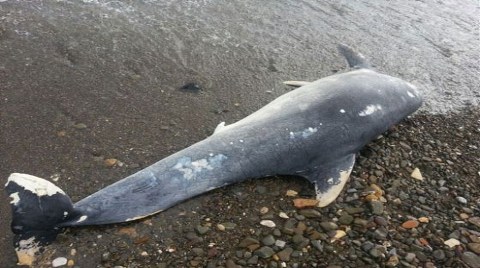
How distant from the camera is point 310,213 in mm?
4078

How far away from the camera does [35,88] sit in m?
4.99

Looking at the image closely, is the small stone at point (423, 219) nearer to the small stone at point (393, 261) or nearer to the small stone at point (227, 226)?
the small stone at point (393, 261)

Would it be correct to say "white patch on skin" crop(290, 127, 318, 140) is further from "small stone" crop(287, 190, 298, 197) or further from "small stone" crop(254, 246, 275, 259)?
"small stone" crop(254, 246, 275, 259)

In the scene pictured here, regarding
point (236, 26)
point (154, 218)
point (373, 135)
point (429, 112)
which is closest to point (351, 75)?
point (373, 135)

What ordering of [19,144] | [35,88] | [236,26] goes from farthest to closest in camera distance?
[236,26] → [35,88] → [19,144]

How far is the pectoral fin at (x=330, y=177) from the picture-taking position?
166 inches

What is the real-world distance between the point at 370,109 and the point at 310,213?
1539 millimetres

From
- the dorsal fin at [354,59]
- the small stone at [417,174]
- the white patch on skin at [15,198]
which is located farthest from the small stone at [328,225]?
the dorsal fin at [354,59]

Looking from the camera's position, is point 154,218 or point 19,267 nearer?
point 19,267

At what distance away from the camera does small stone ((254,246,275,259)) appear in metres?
3.60

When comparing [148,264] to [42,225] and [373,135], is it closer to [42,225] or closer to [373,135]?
→ [42,225]

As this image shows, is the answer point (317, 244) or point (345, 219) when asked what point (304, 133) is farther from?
point (317, 244)

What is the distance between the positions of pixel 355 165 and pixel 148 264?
2.37 metres

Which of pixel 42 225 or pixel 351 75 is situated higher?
pixel 351 75
